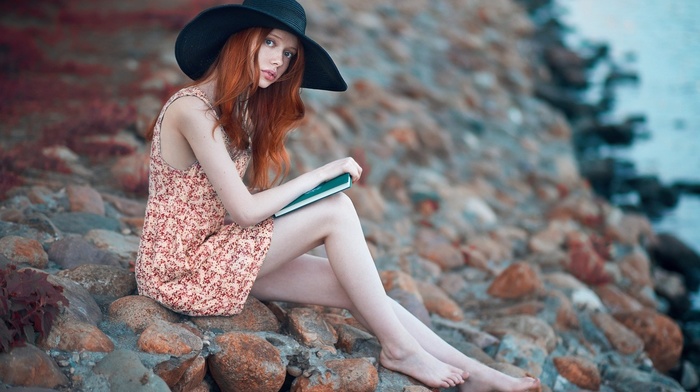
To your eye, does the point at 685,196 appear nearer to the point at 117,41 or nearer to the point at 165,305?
the point at 117,41

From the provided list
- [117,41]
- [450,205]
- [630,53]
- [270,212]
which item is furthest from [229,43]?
[630,53]

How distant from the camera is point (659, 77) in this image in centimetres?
1859

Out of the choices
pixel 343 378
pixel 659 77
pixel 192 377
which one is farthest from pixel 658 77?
pixel 192 377

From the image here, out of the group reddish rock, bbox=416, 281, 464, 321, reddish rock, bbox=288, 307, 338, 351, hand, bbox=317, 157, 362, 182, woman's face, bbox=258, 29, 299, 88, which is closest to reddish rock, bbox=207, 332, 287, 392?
reddish rock, bbox=288, 307, 338, 351

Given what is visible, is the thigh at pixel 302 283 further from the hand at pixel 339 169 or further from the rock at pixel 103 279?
the rock at pixel 103 279

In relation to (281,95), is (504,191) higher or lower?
lower

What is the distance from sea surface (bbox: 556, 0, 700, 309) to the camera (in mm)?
12805

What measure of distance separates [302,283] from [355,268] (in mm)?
432

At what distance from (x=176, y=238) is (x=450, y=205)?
15.7ft

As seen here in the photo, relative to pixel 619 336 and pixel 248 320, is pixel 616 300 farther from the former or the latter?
pixel 248 320

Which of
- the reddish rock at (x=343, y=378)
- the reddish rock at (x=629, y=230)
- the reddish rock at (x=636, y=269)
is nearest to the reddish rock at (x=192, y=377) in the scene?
the reddish rock at (x=343, y=378)

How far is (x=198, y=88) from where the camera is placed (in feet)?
12.4

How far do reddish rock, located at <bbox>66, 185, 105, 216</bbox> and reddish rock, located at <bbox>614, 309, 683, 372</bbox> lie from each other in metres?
3.97

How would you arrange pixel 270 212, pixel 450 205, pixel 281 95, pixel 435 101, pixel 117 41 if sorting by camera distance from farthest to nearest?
1. pixel 435 101
2. pixel 117 41
3. pixel 450 205
4. pixel 281 95
5. pixel 270 212
